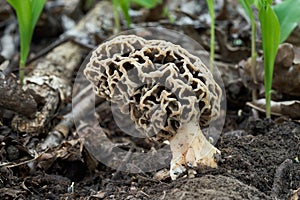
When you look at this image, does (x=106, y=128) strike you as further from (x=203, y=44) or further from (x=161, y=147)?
(x=203, y=44)

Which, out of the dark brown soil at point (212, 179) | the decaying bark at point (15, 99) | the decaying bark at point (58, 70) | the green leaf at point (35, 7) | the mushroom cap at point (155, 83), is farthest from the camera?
the green leaf at point (35, 7)

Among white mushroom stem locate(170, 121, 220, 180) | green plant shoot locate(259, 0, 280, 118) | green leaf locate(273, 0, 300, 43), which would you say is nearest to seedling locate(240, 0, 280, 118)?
green plant shoot locate(259, 0, 280, 118)

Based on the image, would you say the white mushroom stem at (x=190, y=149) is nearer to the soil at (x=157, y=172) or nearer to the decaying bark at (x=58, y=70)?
the soil at (x=157, y=172)

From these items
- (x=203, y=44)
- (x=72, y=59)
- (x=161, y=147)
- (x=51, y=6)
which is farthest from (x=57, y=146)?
(x=51, y=6)

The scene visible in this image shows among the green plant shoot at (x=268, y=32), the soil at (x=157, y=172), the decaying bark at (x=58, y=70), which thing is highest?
the green plant shoot at (x=268, y=32)

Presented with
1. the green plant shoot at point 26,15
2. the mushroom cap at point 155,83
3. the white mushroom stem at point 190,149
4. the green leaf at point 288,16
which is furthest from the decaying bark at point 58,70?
the green leaf at point 288,16

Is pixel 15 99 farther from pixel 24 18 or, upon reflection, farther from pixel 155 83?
pixel 155 83
